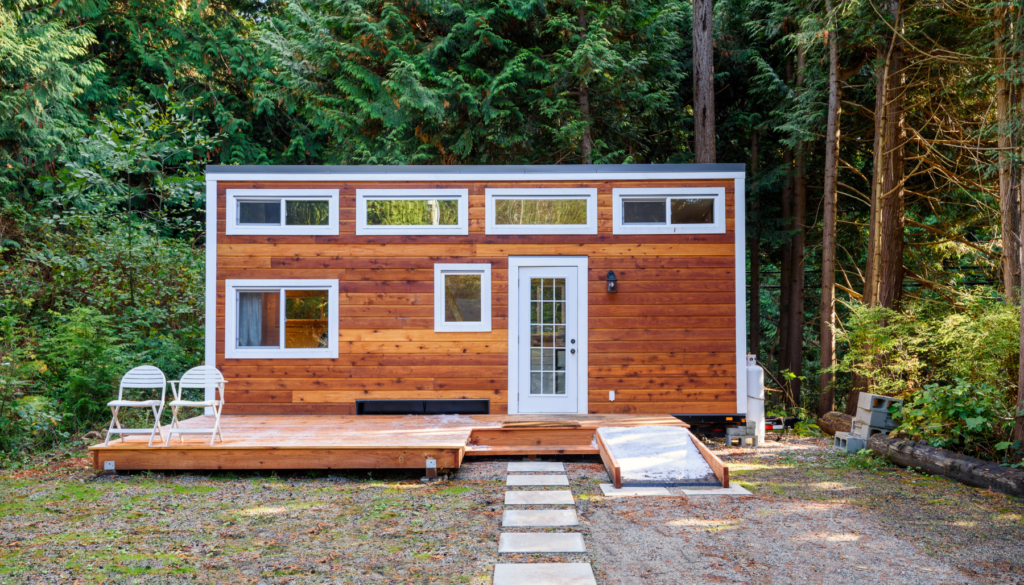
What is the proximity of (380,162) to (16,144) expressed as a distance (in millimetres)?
6040

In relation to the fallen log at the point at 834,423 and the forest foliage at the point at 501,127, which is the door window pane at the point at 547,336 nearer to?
the forest foliage at the point at 501,127

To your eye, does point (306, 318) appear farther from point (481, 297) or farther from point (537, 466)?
point (537, 466)

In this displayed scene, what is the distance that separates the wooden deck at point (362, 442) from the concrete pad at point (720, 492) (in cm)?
133

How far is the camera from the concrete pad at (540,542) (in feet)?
11.3

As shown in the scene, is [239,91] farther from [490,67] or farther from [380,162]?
[490,67]

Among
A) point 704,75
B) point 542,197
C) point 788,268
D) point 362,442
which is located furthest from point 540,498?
point 788,268

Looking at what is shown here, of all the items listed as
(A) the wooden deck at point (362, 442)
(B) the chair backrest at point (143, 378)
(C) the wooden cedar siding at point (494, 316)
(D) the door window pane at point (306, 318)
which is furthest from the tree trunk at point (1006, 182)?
(B) the chair backrest at point (143, 378)

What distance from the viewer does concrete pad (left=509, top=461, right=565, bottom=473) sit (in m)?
5.64

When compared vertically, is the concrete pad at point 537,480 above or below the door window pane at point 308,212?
below

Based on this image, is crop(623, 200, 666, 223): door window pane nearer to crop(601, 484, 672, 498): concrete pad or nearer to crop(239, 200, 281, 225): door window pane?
crop(601, 484, 672, 498): concrete pad

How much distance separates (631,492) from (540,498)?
0.74m

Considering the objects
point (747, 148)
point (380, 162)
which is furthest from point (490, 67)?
point (747, 148)

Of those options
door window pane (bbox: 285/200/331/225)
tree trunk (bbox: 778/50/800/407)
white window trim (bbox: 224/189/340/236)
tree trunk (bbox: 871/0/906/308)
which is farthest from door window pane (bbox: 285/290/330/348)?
tree trunk (bbox: 778/50/800/407)

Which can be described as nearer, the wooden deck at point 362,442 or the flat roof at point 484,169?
the wooden deck at point 362,442
